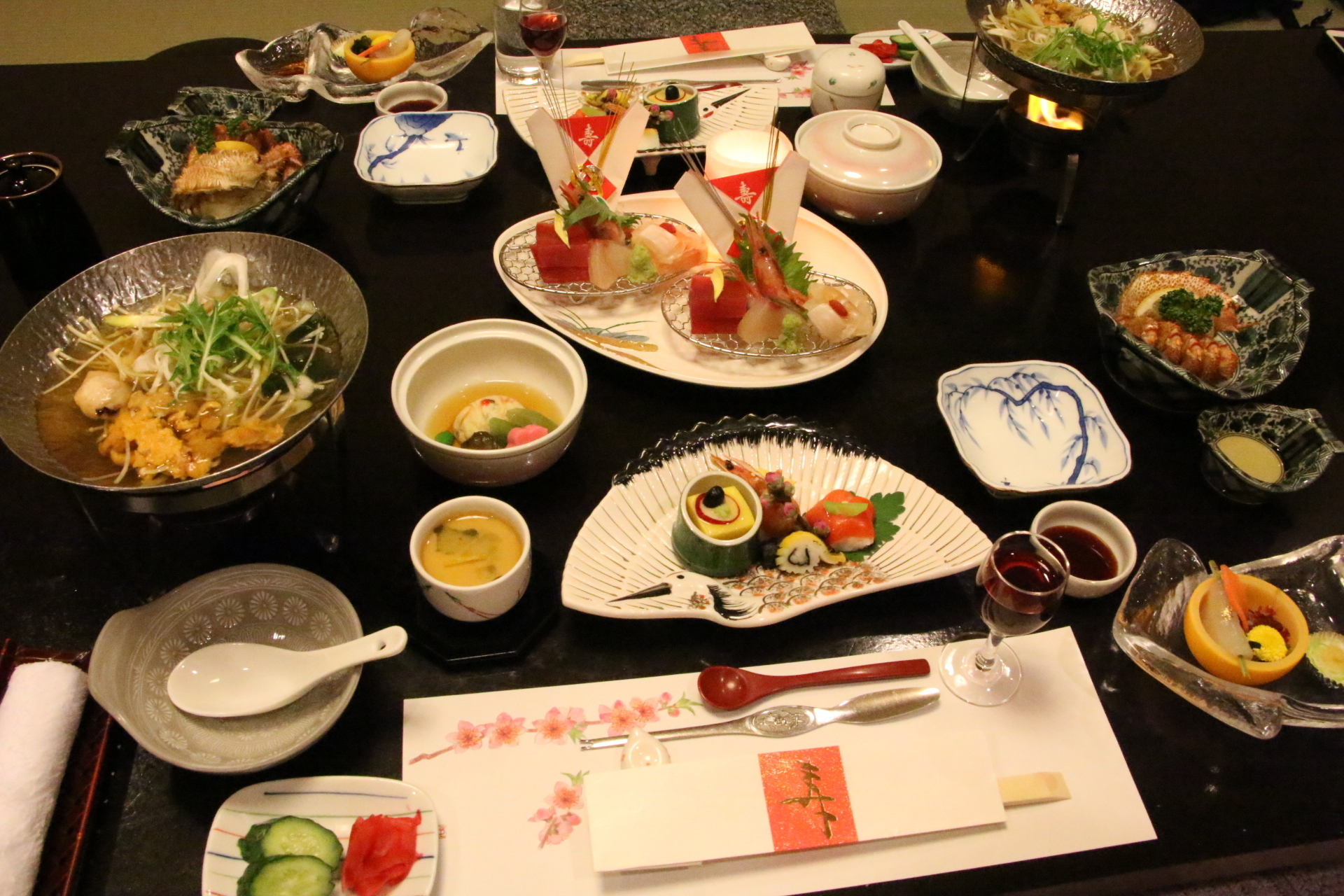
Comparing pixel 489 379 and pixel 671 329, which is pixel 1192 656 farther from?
pixel 489 379

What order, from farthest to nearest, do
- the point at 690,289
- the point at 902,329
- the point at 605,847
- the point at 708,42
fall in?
the point at 708,42
the point at 902,329
the point at 690,289
the point at 605,847

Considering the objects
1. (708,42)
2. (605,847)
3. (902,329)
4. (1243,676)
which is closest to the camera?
(605,847)

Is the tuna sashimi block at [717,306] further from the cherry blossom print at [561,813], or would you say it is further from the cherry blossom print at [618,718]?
the cherry blossom print at [561,813]

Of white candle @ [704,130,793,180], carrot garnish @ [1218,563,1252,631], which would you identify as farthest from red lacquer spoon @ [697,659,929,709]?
white candle @ [704,130,793,180]

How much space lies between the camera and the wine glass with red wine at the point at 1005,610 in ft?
3.84

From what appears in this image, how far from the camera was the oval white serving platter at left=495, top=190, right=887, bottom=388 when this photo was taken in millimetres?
1711

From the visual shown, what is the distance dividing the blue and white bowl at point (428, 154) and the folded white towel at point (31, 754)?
1.29 m

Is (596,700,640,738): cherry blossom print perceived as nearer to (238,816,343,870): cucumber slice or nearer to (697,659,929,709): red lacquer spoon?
(697,659,929,709): red lacquer spoon

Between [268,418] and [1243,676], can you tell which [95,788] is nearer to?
[268,418]

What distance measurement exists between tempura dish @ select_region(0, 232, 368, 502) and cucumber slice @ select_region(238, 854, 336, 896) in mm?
513

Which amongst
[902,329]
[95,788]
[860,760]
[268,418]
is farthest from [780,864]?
[902,329]

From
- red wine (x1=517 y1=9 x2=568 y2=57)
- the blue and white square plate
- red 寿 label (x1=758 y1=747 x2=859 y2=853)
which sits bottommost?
red 寿 label (x1=758 y1=747 x2=859 y2=853)

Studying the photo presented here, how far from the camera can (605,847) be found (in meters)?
1.07

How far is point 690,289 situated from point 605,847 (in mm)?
1106
